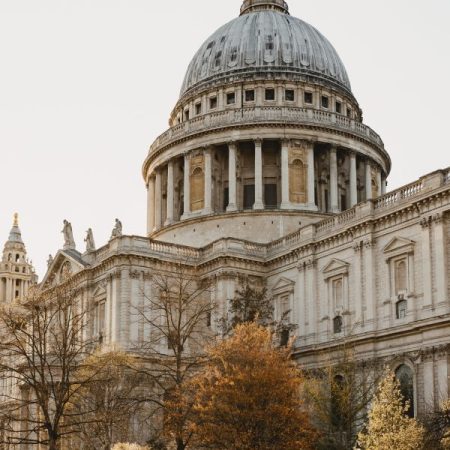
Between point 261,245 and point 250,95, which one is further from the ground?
point 250,95

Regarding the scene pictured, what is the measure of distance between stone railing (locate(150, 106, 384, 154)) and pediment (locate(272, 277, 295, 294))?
660 inches

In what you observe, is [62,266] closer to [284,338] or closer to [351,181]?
[284,338]

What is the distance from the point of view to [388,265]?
5428 centimetres

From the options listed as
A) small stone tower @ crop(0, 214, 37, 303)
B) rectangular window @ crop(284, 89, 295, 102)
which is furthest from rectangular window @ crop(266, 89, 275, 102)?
small stone tower @ crop(0, 214, 37, 303)

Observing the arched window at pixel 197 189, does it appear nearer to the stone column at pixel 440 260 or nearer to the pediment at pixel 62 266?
the pediment at pixel 62 266

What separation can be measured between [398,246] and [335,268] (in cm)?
561

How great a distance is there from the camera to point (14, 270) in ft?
399

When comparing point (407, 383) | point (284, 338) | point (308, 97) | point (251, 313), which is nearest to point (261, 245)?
point (284, 338)

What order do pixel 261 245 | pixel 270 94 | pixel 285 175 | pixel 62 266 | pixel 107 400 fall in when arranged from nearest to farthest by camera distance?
pixel 107 400
pixel 261 245
pixel 62 266
pixel 285 175
pixel 270 94

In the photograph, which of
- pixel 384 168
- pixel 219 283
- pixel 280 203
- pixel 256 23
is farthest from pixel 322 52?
pixel 219 283

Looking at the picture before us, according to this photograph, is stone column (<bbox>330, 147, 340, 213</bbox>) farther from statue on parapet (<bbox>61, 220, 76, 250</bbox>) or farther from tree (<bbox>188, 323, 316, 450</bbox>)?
tree (<bbox>188, 323, 316, 450</bbox>)

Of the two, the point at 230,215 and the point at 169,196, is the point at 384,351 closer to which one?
the point at 230,215

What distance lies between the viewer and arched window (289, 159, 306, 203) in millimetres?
74250

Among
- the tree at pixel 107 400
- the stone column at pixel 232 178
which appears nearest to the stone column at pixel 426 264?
the tree at pixel 107 400
